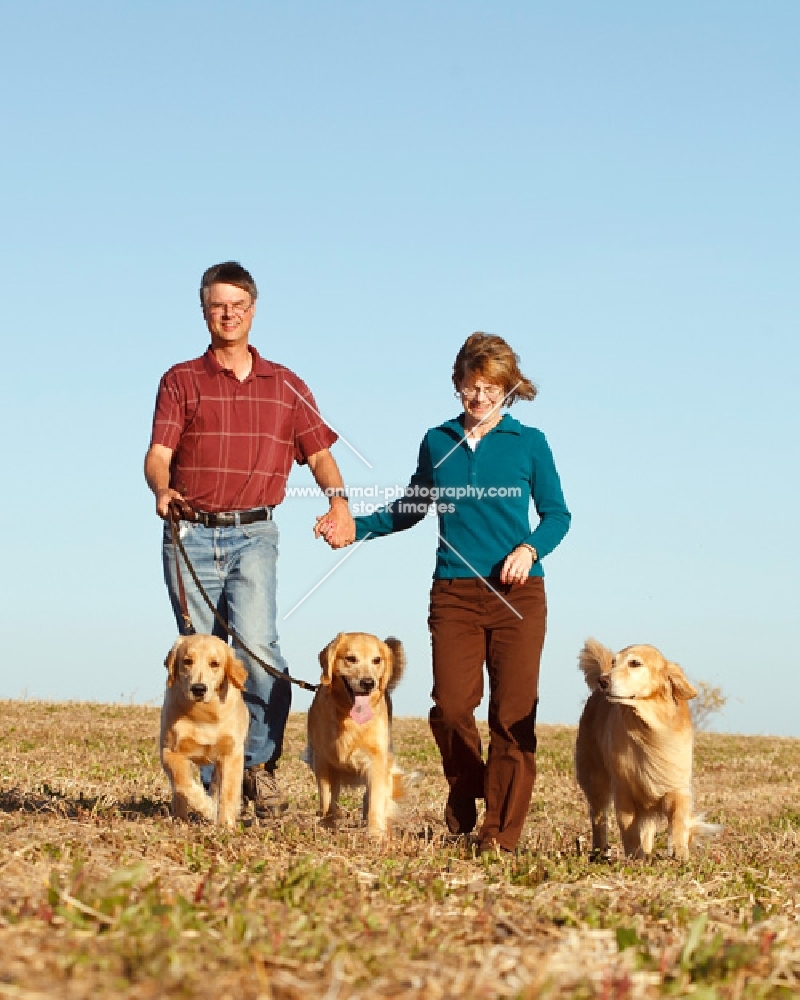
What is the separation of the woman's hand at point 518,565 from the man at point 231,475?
3.88ft

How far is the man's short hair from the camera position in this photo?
8.25 metres

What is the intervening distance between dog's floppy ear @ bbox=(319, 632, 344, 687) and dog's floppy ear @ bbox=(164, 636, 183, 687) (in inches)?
35.0

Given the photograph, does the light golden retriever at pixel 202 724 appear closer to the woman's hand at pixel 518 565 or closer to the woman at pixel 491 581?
the woman at pixel 491 581

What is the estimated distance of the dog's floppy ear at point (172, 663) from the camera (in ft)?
25.1

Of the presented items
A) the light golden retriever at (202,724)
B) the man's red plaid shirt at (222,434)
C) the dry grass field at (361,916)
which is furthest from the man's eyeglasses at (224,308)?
the dry grass field at (361,916)

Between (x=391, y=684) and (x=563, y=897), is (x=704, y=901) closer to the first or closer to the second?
(x=563, y=897)

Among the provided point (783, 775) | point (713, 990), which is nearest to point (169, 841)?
point (713, 990)

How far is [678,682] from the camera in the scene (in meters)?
7.74

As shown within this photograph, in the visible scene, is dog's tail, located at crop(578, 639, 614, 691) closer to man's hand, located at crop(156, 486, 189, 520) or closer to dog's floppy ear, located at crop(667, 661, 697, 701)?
dog's floppy ear, located at crop(667, 661, 697, 701)

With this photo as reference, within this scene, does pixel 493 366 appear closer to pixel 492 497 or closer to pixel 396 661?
pixel 492 497

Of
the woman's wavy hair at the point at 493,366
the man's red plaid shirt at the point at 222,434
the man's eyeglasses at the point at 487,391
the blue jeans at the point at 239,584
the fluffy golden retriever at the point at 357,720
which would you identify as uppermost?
the woman's wavy hair at the point at 493,366

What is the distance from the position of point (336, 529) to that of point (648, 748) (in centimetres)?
233

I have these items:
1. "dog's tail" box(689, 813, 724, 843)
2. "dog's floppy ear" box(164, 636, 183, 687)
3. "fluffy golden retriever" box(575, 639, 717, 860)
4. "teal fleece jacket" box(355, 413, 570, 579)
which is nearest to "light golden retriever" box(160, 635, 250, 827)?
"dog's floppy ear" box(164, 636, 183, 687)

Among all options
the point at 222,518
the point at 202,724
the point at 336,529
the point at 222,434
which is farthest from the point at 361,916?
the point at 222,434
